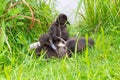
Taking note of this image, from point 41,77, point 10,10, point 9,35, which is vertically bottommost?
point 41,77

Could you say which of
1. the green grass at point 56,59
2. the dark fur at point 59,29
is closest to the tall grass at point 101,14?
the green grass at point 56,59

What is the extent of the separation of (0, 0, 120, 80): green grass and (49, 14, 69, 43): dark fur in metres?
0.24

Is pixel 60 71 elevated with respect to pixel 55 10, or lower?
lower

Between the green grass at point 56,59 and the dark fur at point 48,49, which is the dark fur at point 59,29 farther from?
the green grass at point 56,59

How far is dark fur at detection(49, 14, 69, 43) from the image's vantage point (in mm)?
3770

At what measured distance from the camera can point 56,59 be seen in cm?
357

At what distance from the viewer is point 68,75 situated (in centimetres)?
296

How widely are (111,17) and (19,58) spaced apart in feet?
3.49

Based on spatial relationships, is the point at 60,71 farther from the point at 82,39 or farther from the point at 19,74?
the point at 82,39

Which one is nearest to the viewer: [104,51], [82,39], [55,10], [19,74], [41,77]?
[19,74]

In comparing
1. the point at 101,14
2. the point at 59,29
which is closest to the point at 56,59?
the point at 59,29

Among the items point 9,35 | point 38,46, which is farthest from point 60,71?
point 9,35

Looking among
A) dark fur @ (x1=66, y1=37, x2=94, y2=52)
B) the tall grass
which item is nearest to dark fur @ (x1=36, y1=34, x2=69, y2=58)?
dark fur @ (x1=66, y1=37, x2=94, y2=52)

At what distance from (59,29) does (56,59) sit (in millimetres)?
355
